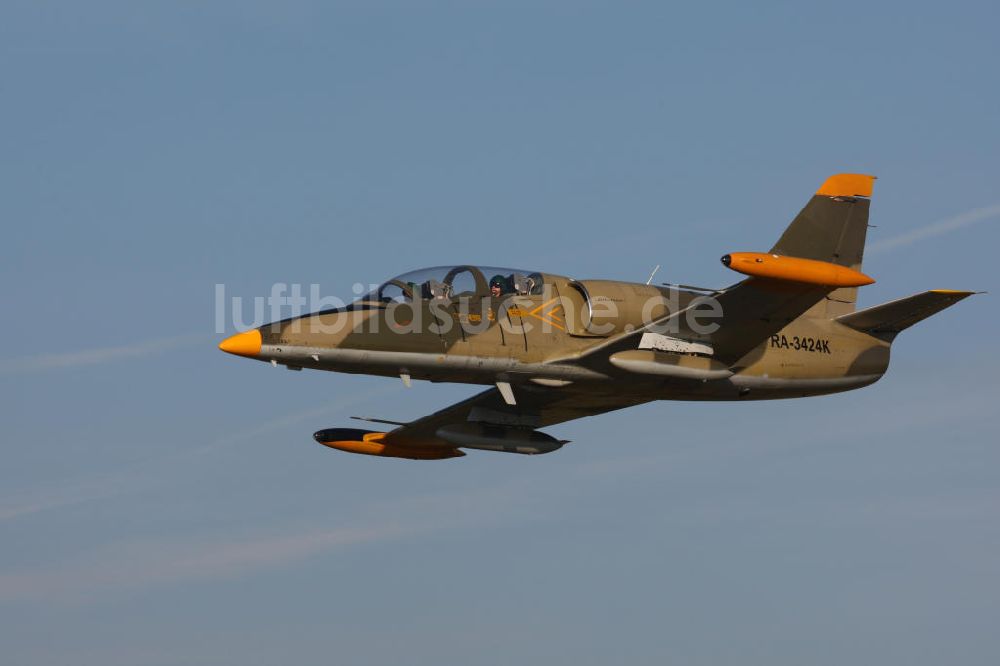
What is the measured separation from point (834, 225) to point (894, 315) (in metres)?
2.64

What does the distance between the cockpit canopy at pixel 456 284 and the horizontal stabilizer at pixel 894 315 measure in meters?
7.78

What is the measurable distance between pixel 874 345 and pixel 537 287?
8416 mm

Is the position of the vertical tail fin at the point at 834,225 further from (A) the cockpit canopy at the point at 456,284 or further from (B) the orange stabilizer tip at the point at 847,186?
(A) the cockpit canopy at the point at 456,284

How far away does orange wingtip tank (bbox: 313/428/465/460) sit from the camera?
39.8 metres

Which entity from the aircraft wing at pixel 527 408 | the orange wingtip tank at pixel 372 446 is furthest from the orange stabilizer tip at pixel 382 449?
the aircraft wing at pixel 527 408

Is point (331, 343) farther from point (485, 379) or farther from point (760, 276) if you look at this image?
point (760, 276)

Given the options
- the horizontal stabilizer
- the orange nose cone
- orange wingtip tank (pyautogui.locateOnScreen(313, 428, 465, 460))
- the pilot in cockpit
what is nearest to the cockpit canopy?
the pilot in cockpit

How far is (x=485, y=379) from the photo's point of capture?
33.4 metres

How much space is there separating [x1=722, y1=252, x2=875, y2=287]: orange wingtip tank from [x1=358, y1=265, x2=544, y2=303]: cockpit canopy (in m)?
5.18

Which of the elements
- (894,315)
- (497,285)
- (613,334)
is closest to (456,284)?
(497,285)

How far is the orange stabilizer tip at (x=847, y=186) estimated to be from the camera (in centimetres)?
3569

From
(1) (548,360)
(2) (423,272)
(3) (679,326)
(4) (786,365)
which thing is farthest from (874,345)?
(2) (423,272)

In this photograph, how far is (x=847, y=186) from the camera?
35.9 meters

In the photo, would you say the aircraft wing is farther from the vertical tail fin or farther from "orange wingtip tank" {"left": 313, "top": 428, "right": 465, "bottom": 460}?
the vertical tail fin
